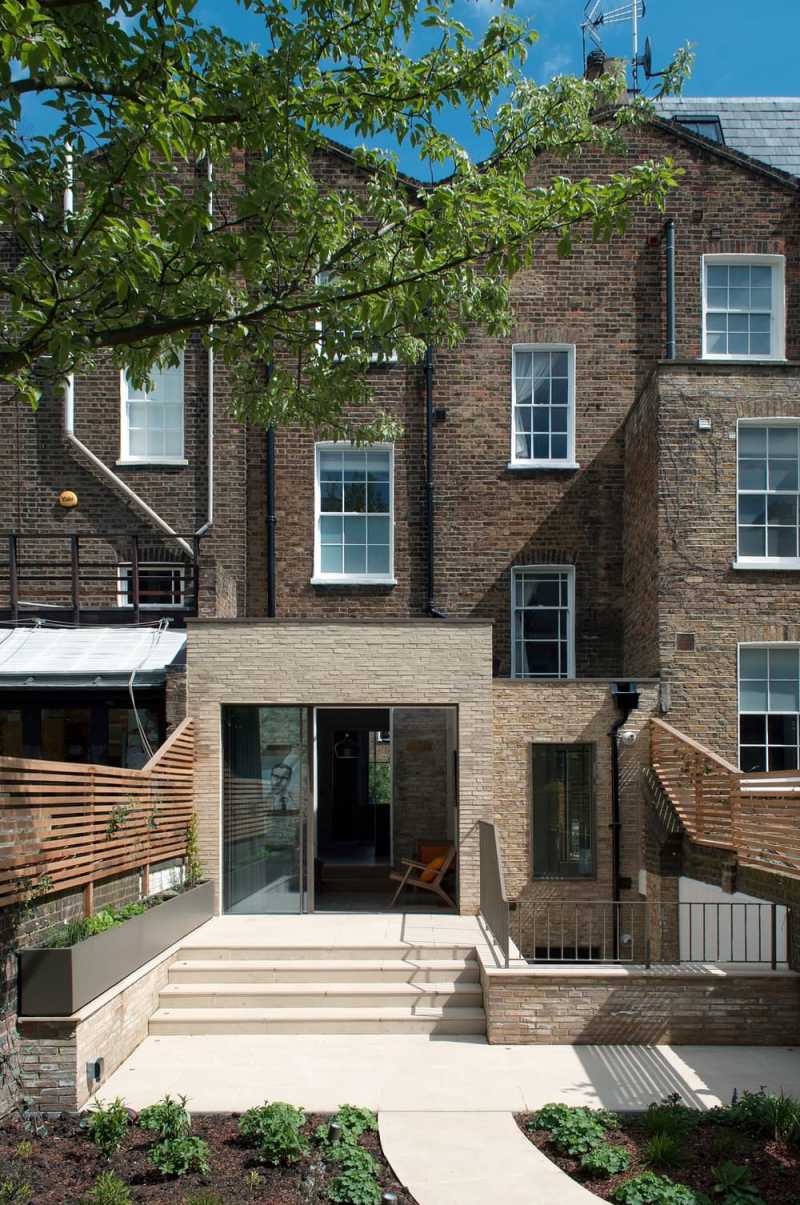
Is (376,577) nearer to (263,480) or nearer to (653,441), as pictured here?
(263,480)

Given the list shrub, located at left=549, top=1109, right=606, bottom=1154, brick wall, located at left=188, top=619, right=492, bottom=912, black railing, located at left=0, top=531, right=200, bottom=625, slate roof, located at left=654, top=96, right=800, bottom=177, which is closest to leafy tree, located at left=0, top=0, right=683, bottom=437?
brick wall, located at left=188, top=619, right=492, bottom=912

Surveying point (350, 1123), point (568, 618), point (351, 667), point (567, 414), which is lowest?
point (350, 1123)

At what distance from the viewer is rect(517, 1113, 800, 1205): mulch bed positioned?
23.6 feet

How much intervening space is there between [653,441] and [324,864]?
26.1ft

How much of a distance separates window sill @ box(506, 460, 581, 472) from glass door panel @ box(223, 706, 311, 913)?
5.88 m

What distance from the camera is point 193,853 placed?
14.4 m

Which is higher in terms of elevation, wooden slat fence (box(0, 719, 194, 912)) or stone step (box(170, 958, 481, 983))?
wooden slat fence (box(0, 719, 194, 912))

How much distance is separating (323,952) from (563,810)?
4894 millimetres

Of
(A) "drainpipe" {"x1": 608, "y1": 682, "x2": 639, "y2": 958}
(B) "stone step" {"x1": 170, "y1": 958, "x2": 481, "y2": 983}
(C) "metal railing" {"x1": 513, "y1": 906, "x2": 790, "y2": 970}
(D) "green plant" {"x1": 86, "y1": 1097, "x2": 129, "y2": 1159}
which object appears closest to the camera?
(D) "green plant" {"x1": 86, "y1": 1097, "x2": 129, "y2": 1159}

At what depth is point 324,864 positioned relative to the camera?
17578 mm

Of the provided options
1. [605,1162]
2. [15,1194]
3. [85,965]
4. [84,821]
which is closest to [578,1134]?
[605,1162]

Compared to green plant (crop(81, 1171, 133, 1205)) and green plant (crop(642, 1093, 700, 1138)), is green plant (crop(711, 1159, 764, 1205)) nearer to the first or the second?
green plant (crop(642, 1093, 700, 1138))

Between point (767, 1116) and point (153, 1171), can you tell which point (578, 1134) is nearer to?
point (767, 1116)

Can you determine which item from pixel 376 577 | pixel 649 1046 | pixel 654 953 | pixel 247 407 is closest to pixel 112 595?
pixel 376 577
